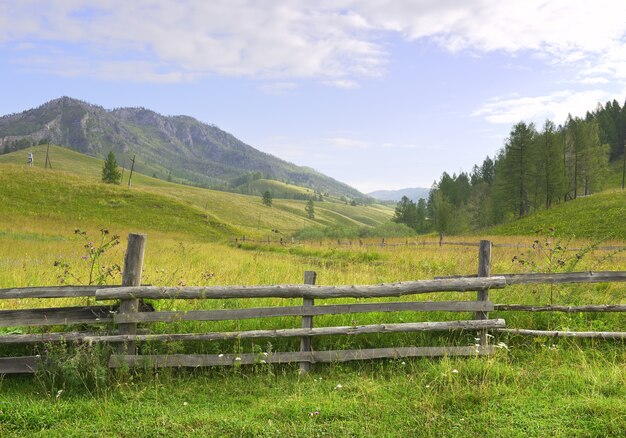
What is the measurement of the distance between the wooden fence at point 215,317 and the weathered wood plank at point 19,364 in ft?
0.04

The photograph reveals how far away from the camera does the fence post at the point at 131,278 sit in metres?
5.40

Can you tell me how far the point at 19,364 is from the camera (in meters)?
5.14

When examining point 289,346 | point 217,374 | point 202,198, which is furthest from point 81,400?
point 202,198

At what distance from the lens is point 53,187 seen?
169 feet

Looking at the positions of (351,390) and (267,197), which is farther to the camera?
(267,197)

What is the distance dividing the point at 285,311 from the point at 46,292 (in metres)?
3.36

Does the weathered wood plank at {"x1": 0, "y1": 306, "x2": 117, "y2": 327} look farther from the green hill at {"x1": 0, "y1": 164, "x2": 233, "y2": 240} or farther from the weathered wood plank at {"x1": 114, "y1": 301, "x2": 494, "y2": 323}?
the green hill at {"x1": 0, "y1": 164, "x2": 233, "y2": 240}

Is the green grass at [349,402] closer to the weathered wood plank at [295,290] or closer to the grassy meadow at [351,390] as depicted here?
the grassy meadow at [351,390]

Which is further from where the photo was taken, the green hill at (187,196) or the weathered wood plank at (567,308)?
the green hill at (187,196)

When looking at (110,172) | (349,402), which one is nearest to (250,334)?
(349,402)

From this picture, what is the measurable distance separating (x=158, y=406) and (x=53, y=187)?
57874mm

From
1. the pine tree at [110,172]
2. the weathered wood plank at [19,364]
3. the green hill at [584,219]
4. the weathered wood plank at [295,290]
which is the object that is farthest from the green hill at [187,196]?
the weathered wood plank at [295,290]

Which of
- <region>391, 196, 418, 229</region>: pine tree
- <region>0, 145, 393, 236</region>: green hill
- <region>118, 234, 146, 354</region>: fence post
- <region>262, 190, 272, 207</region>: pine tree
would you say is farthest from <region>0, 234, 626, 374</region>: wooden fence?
<region>262, 190, 272, 207</region>: pine tree

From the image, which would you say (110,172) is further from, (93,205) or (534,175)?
(534,175)
